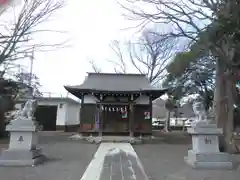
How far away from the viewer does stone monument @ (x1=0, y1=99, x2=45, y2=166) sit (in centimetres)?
878

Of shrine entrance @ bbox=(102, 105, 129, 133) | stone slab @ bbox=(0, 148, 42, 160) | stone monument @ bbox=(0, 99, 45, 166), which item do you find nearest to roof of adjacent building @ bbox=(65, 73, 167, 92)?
shrine entrance @ bbox=(102, 105, 129, 133)

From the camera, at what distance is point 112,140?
1786 cm

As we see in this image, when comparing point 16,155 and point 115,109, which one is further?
point 115,109

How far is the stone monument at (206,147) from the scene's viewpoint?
8586 mm

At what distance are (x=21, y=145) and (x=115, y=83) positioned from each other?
13867mm

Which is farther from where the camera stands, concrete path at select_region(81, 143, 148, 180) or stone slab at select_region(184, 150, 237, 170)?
stone slab at select_region(184, 150, 237, 170)

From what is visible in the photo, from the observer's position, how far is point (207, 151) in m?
8.96

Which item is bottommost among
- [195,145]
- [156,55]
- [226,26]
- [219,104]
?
[195,145]

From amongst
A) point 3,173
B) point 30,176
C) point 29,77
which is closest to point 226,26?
point 30,176

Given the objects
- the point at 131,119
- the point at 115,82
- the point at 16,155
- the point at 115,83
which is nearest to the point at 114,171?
the point at 16,155

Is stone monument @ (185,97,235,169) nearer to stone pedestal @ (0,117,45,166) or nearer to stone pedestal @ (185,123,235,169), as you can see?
stone pedestal @ (185,123,235,169)

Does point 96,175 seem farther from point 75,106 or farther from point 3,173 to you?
point 75,106

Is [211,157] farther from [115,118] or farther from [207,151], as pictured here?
[115,118]

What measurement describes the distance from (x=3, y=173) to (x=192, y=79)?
70.7 ft
